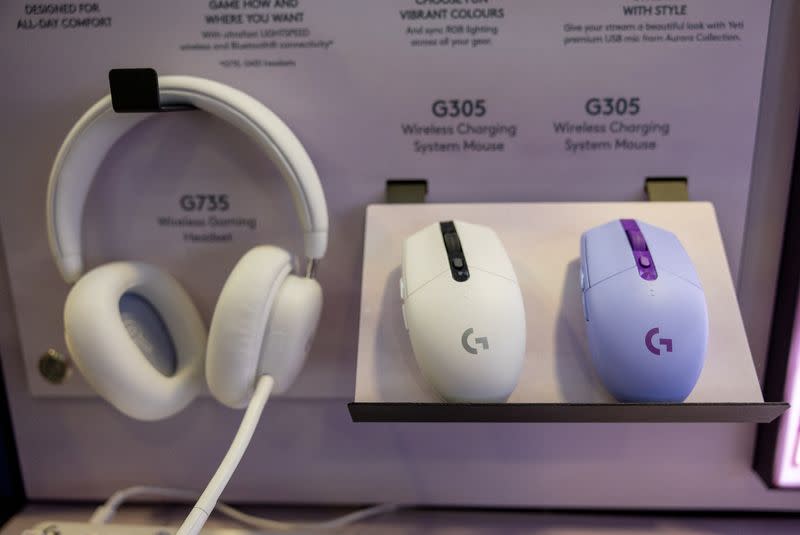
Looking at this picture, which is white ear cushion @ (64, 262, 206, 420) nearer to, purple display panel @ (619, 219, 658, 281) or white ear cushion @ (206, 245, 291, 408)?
white ear cushion @ (206, 245, 291, 408)

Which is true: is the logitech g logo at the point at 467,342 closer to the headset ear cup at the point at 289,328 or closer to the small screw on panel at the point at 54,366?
the headset ear cup at the point at 289,328

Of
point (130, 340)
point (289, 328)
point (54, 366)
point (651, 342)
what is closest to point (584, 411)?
point (651, 342)

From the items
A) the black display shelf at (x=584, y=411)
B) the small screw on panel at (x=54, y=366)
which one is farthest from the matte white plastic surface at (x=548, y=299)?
the small screw on panel at (x=54, y=366)

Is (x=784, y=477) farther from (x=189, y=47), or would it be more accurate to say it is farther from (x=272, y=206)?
(x=189, y=47)

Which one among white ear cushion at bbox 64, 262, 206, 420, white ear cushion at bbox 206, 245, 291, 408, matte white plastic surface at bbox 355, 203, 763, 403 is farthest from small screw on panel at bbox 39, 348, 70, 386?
matte white plastic surface at bbox 355, 203, 763, 403

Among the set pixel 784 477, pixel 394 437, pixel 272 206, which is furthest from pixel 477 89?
pixel 784 477

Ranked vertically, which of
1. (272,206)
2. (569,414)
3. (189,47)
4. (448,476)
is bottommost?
(448,476)

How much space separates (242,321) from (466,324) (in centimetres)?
17

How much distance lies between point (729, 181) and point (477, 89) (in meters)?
0.23

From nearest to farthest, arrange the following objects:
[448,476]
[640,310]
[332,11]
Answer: [640,310]
[332,11]
[448,476]

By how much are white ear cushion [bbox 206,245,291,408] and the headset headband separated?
0.05 m

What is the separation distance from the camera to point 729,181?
561mm

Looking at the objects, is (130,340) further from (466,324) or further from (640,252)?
(640,252)

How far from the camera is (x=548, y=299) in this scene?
0.53 m
